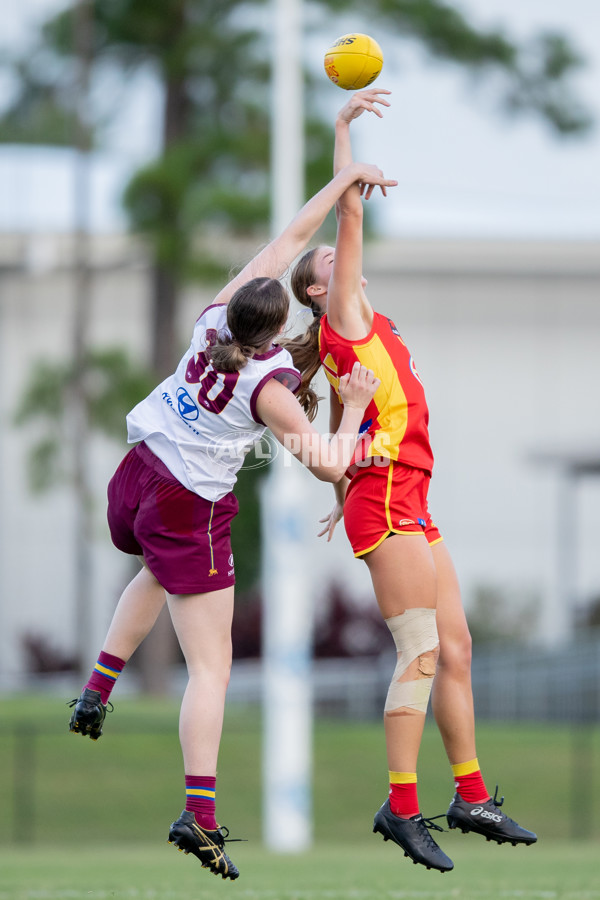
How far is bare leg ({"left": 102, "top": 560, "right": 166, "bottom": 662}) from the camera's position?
520 cm

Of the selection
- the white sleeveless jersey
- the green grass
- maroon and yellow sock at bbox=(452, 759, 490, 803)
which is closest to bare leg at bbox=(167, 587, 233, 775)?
the white sleeveless jersey

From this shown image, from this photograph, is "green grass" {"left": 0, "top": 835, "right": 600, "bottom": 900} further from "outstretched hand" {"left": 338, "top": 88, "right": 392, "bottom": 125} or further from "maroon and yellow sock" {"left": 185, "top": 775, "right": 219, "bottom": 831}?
"outstretched hand" {"left": 338, "top": 88, "right": 392, "bottom": 125}

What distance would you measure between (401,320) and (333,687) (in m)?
7.41

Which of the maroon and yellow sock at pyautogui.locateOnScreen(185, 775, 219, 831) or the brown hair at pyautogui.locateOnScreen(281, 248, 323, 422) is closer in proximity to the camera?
the maroon and yellow sock at pyautogui.locateOnScreen(185, 775, 219, 831)

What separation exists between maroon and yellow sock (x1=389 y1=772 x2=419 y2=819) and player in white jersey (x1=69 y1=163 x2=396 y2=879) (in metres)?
0.63

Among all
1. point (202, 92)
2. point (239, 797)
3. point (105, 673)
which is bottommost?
point (239, 797)

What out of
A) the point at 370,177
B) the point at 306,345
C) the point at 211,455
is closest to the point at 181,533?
the point at 211,455

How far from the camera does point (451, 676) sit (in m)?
5.17

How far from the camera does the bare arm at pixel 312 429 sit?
15.4ft

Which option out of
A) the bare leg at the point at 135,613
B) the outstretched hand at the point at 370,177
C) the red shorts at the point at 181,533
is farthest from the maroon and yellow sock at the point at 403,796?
the outstretched hand at the point at 370,177

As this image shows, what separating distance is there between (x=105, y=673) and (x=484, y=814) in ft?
4.97

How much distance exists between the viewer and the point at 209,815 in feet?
16.2

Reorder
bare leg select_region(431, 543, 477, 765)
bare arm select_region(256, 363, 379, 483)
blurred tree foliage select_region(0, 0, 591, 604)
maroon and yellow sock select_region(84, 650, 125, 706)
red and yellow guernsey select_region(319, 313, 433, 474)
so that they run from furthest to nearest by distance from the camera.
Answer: blurred tree foliage select_region(0, 0, 591, 604) → maroon and yellow sock select_region(84, 650, 125, 706) → bare leg select_region(431, 543, 477, 765) → red and yellow guernsey select_region(319, 313, 433, 474) → bare arm select_region(256, 363, 379, 483)

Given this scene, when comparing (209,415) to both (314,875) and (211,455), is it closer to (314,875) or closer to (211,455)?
(211,455)
